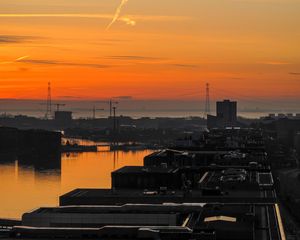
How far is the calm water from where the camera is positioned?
2212cm

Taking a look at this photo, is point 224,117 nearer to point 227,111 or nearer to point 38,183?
point 227,111

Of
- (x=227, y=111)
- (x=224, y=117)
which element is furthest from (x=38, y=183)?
(x=227, y=111)

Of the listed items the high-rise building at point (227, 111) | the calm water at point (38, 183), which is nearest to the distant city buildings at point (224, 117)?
the high-rise building at point (227, 111)

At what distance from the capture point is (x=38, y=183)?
29.3 meters

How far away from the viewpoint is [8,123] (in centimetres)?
9662

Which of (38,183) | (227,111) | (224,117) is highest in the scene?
(227,111)

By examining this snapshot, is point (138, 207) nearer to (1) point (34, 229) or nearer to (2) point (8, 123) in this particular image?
(1) point (34, 229)

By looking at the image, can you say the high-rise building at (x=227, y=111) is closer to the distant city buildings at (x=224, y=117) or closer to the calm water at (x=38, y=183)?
the distant city buildings at (x=224, y=117)

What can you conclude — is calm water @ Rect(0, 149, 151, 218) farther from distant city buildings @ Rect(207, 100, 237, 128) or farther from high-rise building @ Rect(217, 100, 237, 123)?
high-rise building @ Rect(217, 100, 237, 123)

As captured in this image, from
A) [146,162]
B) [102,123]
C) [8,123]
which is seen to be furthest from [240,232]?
[102,123]

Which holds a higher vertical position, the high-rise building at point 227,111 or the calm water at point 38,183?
the high-rise building at point 227,111

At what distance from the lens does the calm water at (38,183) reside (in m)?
22.1

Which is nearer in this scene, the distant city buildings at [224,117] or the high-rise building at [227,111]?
the distant city buildings at [224,117]

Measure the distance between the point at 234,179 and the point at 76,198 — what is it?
3.43 metres
